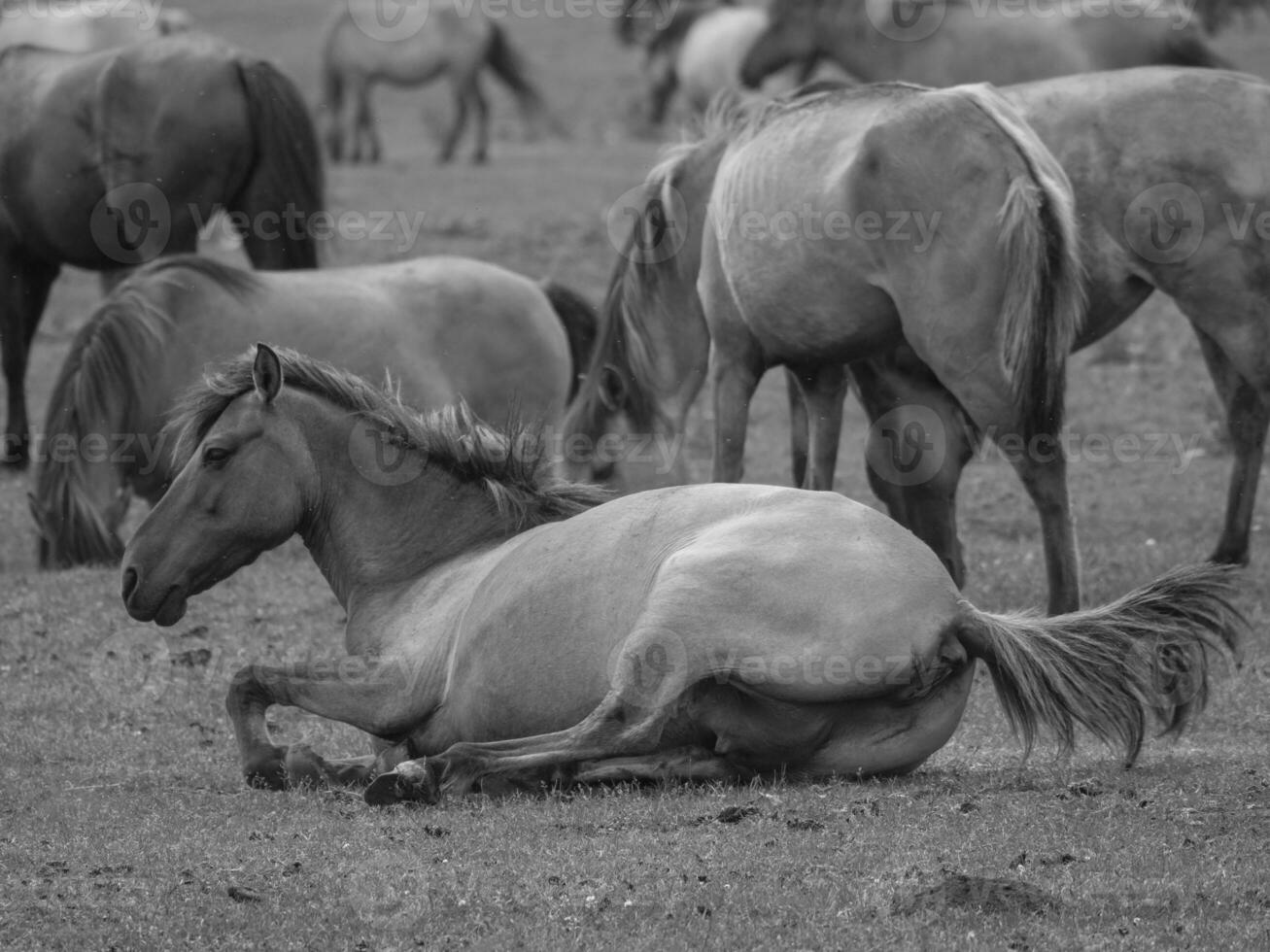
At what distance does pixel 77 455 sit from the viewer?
389 inches

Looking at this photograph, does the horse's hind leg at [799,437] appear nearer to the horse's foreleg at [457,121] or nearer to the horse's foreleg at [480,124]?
the horse's foreleg at [480,124]

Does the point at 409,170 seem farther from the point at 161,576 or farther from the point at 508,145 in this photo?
the point at 161,576

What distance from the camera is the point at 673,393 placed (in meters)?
10.3

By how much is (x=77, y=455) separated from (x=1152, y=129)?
551 cm

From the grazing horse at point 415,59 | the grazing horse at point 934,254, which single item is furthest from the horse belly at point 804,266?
the grazing horse at point 415,59

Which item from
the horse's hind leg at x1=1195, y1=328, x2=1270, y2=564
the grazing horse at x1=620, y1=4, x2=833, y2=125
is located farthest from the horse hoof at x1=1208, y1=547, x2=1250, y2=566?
the grazing horse at x1=620, y1=4, x2=833, y2=125

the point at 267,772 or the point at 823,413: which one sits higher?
the point at 823,413

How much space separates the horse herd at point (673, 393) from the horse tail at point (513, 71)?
15.4m

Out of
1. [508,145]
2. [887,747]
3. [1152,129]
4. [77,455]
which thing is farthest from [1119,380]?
[508,145]

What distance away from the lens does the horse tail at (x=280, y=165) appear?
1199 centimetres

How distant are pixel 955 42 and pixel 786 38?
1.14 m

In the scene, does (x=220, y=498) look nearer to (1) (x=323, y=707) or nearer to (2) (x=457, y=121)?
(1) (x=323, y=707)

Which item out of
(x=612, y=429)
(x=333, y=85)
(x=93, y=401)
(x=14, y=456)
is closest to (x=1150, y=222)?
(x=612, y=429)

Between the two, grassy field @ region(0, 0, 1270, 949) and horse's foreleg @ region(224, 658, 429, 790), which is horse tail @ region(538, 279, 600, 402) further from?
horse's foreleg @ region(224, 658, 429, 790)
